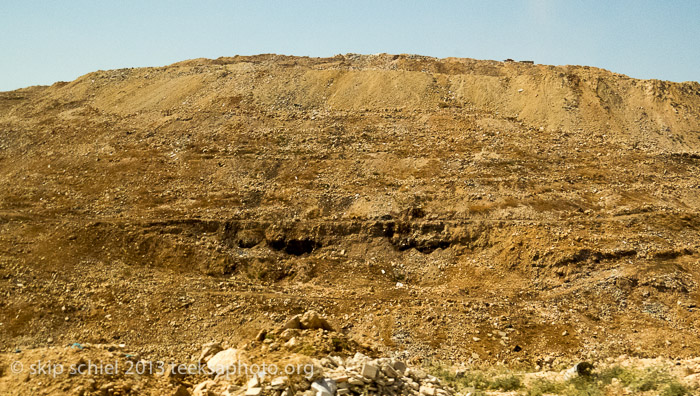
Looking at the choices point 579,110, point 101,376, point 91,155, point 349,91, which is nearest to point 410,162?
point 349,91

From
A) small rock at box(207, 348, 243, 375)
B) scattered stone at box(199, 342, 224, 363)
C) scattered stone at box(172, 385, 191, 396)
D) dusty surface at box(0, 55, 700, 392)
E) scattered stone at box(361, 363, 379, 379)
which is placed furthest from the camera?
dusty surface at box(0, 55, 700, 392)

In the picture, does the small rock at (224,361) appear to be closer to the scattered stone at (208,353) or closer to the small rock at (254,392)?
the scattered stone at (208,353)

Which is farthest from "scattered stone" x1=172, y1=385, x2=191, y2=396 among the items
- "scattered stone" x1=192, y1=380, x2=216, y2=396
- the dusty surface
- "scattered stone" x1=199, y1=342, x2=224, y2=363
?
the dusty surface

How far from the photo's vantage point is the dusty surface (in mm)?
13812

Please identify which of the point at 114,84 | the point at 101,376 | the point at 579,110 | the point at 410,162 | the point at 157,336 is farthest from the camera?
the point at 114,84

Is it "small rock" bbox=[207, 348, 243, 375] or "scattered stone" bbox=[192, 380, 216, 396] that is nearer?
"scattered stone" bbox=[192, 380, 216, 396]

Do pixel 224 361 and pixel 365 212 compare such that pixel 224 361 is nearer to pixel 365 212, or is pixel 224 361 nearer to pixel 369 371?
pixel 369 371

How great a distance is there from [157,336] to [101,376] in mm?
5356

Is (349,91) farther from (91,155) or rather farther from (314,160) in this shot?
(91,155)

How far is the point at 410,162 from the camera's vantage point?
815 inches

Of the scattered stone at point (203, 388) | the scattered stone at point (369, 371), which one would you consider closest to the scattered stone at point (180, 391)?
the scattered stone at point (203, 388)

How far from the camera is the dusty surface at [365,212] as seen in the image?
45.3ft

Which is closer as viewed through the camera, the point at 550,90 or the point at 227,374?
the point at 227,374

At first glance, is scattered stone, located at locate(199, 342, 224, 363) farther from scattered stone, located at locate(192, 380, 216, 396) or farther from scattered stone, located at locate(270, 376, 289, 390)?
scattered stone, located at locate(270, 376, 289, 390)
